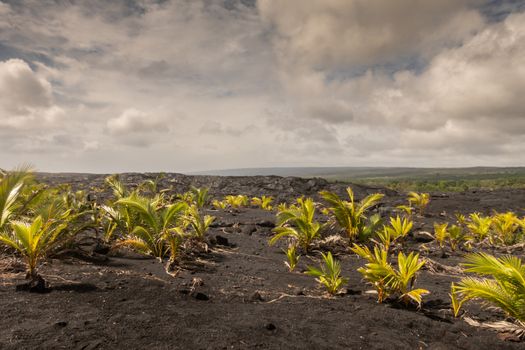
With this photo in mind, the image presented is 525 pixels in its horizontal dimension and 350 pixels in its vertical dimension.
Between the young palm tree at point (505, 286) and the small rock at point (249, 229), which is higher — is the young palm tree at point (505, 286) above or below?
above

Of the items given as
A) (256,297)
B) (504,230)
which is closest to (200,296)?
(256,297)

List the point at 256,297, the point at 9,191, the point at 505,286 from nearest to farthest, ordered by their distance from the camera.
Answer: the point at 505,286, the point at 256,297, the point at 9,191

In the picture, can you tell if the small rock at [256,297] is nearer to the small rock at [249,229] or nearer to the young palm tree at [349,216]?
the young palm tree at [349,216]

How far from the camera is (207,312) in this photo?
350cm

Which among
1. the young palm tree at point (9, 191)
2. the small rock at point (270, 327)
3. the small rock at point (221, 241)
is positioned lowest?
the small rock at point (221, 241)

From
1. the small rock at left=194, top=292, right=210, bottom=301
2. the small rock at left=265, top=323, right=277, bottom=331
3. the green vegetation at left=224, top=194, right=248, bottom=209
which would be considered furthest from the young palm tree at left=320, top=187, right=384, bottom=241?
the green vegetation at left=224, top=194, right=248, bottom=209

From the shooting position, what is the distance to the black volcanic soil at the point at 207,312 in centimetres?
284

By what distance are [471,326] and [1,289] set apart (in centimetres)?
532

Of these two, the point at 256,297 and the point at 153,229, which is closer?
the point at 256,297

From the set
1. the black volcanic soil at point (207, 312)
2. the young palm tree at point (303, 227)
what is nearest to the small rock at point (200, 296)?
the black volcanic soil at point (207, 312)

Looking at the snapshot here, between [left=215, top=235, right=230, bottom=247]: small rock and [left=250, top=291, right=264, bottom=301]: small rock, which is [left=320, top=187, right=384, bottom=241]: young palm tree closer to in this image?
[left=215, top=235, right=230, bottom=247]: small rock

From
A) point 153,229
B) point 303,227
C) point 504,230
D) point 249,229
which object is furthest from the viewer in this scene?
point 249,229

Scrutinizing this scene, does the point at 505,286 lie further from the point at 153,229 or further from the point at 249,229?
the point at 249,229

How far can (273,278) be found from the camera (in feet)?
16.9
